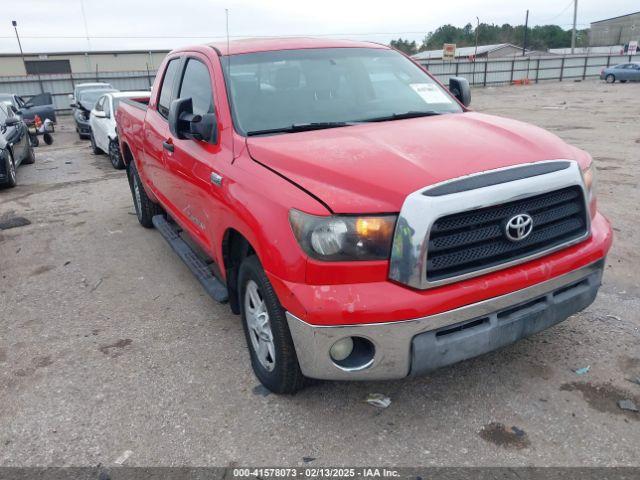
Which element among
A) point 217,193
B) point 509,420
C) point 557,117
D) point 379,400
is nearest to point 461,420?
point 509,420

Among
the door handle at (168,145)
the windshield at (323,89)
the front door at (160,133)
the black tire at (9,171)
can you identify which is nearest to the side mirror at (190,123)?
the windshield at (323,89)

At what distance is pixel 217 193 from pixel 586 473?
239cm

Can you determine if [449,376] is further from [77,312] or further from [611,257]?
[77,312]

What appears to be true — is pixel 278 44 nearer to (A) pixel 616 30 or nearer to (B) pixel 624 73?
(B) pixel 624 73

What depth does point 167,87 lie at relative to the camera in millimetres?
4730

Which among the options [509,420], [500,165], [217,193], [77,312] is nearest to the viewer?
[500,165]

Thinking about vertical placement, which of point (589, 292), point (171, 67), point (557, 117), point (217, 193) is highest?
point (171, 67)

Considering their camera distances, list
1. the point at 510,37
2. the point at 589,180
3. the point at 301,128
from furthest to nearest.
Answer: the point at 510,37, the point at 301,128, the point at 589,180

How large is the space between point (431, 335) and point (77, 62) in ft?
155

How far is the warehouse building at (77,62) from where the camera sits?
41156mm

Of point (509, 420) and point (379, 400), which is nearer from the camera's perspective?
point (509, 420)

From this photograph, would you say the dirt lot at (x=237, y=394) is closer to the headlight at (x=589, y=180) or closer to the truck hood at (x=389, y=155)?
the headlight at (x=589, y=180)

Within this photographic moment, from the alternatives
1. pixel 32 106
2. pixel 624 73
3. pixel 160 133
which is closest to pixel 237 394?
pixel 160 133

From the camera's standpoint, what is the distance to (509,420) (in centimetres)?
273
